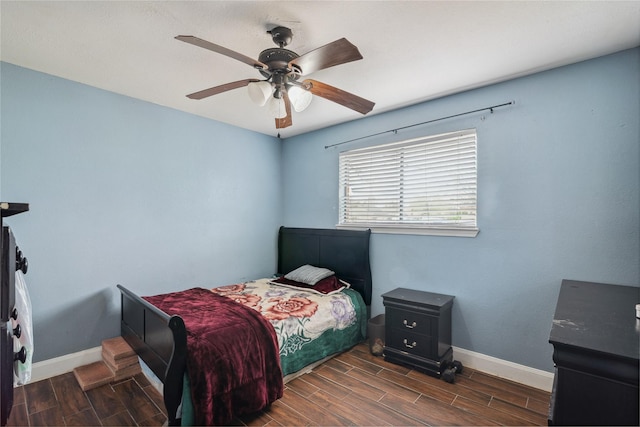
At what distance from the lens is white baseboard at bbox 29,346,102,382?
2496 millimetres

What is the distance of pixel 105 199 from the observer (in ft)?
9.35

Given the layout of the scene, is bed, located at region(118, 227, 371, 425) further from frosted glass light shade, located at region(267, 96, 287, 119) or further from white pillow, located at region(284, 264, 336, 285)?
frosted glass light shade, located at region(267, 96, 287, 119)

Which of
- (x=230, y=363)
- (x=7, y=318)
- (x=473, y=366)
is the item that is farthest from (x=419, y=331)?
(x=7, y=318)

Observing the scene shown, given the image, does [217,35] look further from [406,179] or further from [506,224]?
[506,224]

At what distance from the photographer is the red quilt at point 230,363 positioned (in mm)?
1845

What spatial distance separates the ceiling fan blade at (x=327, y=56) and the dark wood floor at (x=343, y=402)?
2213mm

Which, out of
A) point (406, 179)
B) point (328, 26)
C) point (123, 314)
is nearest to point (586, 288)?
point (406, 179)

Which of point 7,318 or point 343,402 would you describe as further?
point 343,402

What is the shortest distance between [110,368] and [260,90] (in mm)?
2581

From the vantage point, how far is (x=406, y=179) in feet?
10.5

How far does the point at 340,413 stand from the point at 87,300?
2.37 m

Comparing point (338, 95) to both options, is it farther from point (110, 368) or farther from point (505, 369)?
point (110, 368)

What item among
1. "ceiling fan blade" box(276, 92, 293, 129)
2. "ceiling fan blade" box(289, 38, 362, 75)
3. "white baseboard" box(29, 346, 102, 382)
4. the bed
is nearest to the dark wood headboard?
the bed

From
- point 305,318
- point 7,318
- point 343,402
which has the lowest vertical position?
point 343,402
